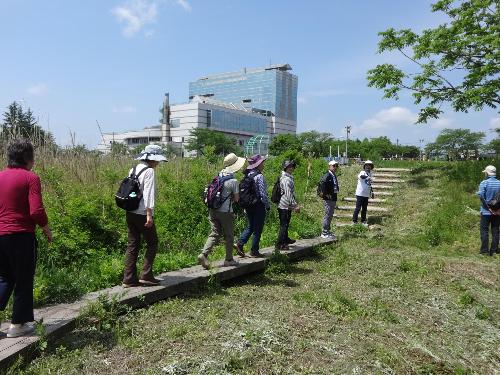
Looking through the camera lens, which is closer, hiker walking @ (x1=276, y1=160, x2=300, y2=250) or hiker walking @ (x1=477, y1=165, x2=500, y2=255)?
hiker walking @ (x1=276, y1=160, x2=300, y2=250)

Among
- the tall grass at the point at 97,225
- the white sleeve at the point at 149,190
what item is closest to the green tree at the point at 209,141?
the tall grass at the point at 97,225

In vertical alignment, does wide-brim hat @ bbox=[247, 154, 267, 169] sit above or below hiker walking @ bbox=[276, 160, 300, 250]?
above

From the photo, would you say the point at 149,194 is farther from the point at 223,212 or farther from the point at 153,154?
the point at 223,212

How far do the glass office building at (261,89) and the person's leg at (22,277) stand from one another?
415 ft

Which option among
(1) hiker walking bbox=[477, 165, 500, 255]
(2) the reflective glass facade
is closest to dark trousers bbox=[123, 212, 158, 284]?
(1) hiker walking bbox=[477, 165, 500, 255]

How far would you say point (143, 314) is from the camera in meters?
4.48

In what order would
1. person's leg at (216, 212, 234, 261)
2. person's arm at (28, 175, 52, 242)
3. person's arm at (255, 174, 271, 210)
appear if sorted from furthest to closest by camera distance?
1. person's arm at (255, 174, 271, 210)
2. person's leg at (216, 212, 234, 261)
3. person's arm at (28, 175, 52, 242)

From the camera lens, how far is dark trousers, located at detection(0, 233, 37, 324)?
11.7 ft

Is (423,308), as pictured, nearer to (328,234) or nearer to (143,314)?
(143,314)

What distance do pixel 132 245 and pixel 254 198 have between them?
231cm

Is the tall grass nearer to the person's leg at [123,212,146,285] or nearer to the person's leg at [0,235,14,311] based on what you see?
A: the person's leg at [123,212,146,285]

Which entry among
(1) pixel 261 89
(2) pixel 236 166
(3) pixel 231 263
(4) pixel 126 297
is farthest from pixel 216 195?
(1) pixel 261 89

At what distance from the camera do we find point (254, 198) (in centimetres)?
667

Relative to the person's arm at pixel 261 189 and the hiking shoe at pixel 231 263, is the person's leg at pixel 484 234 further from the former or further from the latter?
the hiking shoe at pixel 231 263
